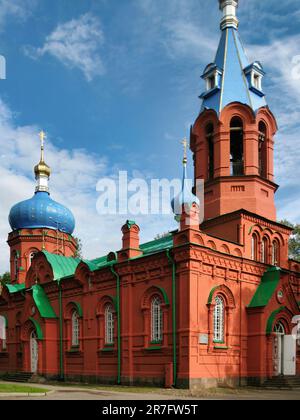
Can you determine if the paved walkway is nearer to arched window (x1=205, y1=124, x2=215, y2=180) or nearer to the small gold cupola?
arched window (x1=205, y1=124, x2=215, y2=180)

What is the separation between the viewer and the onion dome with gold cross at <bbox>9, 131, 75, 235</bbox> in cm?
3188

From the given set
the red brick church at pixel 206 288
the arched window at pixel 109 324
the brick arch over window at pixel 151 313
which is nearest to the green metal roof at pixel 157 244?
the red brick church at pixel 206 288

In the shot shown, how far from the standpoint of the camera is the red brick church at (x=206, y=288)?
61.8 ft

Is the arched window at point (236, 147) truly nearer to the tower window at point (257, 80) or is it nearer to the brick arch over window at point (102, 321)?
the tower window at point (257, 80)

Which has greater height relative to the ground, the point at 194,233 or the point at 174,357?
the point at 194,233

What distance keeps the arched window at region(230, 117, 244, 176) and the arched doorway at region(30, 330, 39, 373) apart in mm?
12143

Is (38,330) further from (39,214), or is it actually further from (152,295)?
(39,214)

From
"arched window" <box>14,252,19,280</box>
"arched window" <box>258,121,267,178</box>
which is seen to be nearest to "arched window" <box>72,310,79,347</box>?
"arched window" <box>14,252,19,280</box>

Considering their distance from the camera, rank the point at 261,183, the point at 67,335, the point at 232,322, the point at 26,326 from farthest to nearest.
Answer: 1. the point at 26,326
2. the point at 67,335
3. the point at 261,183
4. the point at 232,322

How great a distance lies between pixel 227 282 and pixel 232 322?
4.79ft

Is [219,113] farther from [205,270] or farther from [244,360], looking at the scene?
[244,360]

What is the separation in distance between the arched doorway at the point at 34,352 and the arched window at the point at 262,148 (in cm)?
1298

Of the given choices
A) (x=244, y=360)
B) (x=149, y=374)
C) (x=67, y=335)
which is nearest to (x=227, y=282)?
(x=244, y=360)

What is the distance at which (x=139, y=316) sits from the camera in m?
20.4
